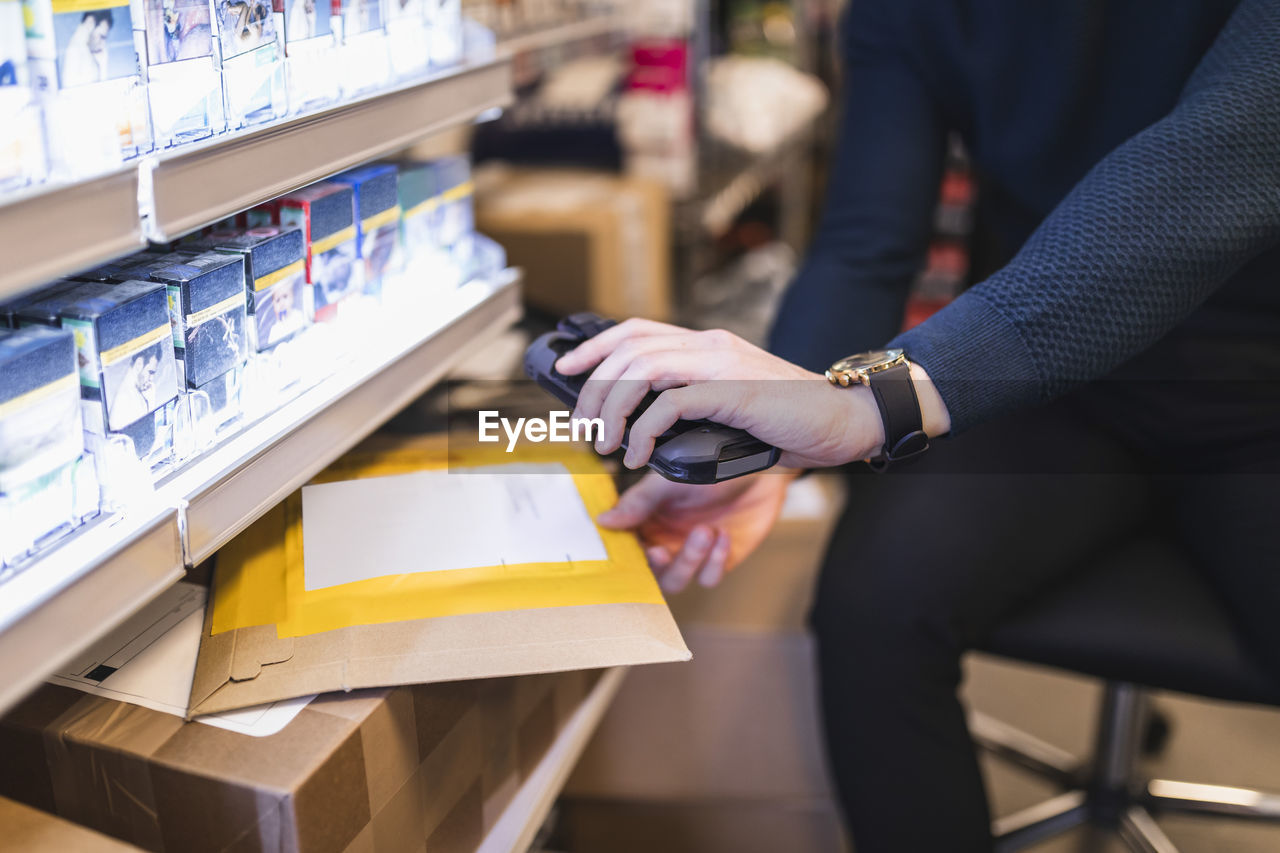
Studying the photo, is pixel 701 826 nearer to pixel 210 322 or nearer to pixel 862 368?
pixel 862 368

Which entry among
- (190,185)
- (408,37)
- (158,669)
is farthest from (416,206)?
(158,669)

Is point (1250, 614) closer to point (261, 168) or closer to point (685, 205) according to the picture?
point (261, 168)

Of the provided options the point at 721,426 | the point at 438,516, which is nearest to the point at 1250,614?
the point at 721,426

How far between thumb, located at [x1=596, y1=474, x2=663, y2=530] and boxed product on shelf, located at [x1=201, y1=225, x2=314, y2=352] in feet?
1.04

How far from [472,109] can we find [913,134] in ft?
1.71

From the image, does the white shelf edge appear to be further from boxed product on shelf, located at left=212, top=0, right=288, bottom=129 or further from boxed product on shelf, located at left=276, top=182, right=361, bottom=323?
boxed product on shelf, located at left=212, top=0, right=288, bottom=129

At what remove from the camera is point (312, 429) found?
82cm

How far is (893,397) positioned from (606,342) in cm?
23

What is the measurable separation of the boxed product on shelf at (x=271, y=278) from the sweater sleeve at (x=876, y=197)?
55 centimetres

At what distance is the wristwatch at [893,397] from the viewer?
0.81m

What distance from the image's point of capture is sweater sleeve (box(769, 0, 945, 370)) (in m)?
1.18

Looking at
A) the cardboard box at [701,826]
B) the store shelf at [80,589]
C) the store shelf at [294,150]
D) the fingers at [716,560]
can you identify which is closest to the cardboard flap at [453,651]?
the store shelf at [80,589]

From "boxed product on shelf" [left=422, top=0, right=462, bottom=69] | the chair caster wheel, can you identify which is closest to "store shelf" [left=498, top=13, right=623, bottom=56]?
"boxed product on shelf" [left=422, top=0, right=462, bottom=69]

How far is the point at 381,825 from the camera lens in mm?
735
